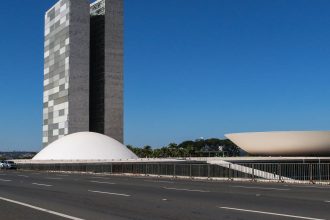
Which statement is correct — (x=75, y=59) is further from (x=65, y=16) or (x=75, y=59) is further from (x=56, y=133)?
(x=56, y=133)

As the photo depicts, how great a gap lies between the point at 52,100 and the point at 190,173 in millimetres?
106504

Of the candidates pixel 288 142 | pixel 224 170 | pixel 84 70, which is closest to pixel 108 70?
pixel 84 70

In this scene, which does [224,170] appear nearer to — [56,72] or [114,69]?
[114,69]

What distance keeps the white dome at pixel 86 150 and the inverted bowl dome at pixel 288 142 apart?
2050 centimetres

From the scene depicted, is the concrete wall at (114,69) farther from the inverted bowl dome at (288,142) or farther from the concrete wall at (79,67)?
the inverted bowl dome at (288,142)

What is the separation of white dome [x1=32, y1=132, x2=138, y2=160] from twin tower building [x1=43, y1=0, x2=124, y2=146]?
42014 mm

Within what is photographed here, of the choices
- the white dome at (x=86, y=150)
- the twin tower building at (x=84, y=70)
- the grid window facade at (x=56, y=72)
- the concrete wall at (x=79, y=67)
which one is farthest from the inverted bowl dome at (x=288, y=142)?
the grid window facade at (x=56, y=72)

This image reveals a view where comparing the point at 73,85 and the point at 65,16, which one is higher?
the point at 65,16

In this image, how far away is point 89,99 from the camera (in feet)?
456

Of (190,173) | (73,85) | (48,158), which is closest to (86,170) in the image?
(190,173)

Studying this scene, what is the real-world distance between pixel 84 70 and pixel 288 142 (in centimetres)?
A: 6546

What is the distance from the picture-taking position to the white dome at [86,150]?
79.2m

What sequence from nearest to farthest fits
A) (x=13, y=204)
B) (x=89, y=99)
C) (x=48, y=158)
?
(x=13, y=204)
(x=48, y=158)
(x=89, y=99)

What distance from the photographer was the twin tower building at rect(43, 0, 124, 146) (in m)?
130
